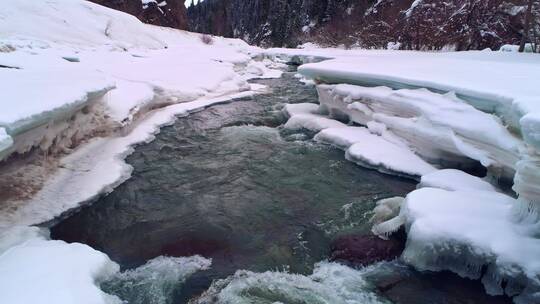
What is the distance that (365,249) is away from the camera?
408 centimetres

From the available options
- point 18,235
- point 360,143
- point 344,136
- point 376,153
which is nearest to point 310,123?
point 344,136

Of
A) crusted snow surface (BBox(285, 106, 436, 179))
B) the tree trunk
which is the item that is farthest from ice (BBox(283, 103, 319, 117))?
the tree trunk

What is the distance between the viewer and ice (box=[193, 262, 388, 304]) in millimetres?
3398

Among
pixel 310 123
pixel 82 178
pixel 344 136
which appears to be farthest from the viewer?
pixel 310 123

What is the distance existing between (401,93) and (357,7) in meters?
33.8

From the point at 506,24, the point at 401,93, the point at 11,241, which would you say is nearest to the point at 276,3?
the point at 506,24

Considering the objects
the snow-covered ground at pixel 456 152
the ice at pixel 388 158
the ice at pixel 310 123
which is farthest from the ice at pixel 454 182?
the ice at pixel 310 123

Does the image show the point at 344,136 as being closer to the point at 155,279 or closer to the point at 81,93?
the point at 81,93

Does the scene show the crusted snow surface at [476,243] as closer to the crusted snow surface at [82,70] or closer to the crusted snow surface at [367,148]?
the crusted snow surface at [367,148]

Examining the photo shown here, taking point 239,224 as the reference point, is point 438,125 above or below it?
above

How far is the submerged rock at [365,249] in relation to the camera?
13.1 feet

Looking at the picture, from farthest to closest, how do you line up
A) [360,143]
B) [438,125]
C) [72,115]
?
[360,143] → [72,115] → [438,125]

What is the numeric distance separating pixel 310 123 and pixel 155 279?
565 cm

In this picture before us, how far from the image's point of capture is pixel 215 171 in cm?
631
